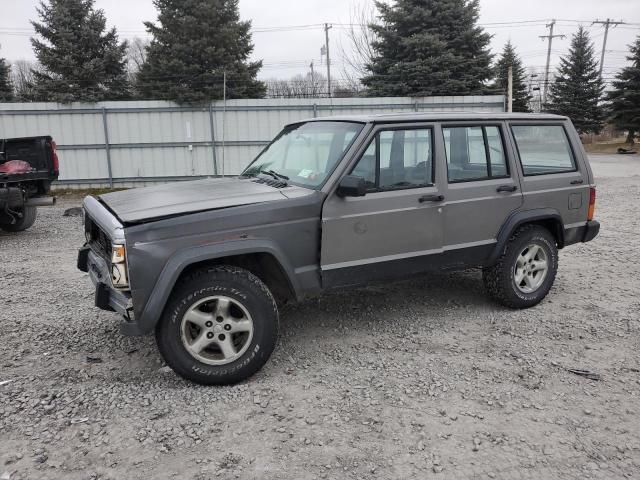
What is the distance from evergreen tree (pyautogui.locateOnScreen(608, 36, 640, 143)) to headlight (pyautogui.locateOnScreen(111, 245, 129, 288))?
3761cm

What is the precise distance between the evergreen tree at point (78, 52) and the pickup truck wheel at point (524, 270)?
1883 cm

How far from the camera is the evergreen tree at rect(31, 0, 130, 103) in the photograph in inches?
788

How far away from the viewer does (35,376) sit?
12.5ft

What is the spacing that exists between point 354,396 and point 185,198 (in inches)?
72.7

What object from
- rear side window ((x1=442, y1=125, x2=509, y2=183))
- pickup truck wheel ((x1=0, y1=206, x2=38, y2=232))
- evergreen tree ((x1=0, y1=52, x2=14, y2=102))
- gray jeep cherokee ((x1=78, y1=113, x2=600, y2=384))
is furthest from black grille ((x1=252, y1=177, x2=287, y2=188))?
evergreen tree ((x1=0, y1=52, x2=14, y2=102))

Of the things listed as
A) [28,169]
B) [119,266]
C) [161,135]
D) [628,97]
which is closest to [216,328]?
[119,266]

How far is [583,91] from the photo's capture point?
39.2 m

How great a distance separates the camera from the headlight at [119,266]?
3.33 m

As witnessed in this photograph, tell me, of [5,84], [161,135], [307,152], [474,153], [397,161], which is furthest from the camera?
[5,84]

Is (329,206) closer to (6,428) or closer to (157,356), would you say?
(157,356)

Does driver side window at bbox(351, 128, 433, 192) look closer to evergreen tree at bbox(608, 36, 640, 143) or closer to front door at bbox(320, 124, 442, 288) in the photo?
front door at bbox(320, 124, 442, 288)

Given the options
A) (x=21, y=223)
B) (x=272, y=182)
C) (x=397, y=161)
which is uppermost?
(x=397, y=161)

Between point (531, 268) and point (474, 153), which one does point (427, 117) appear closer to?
point (474, 153)

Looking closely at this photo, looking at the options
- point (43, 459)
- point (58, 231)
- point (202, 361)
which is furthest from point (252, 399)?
point (58, 231)
